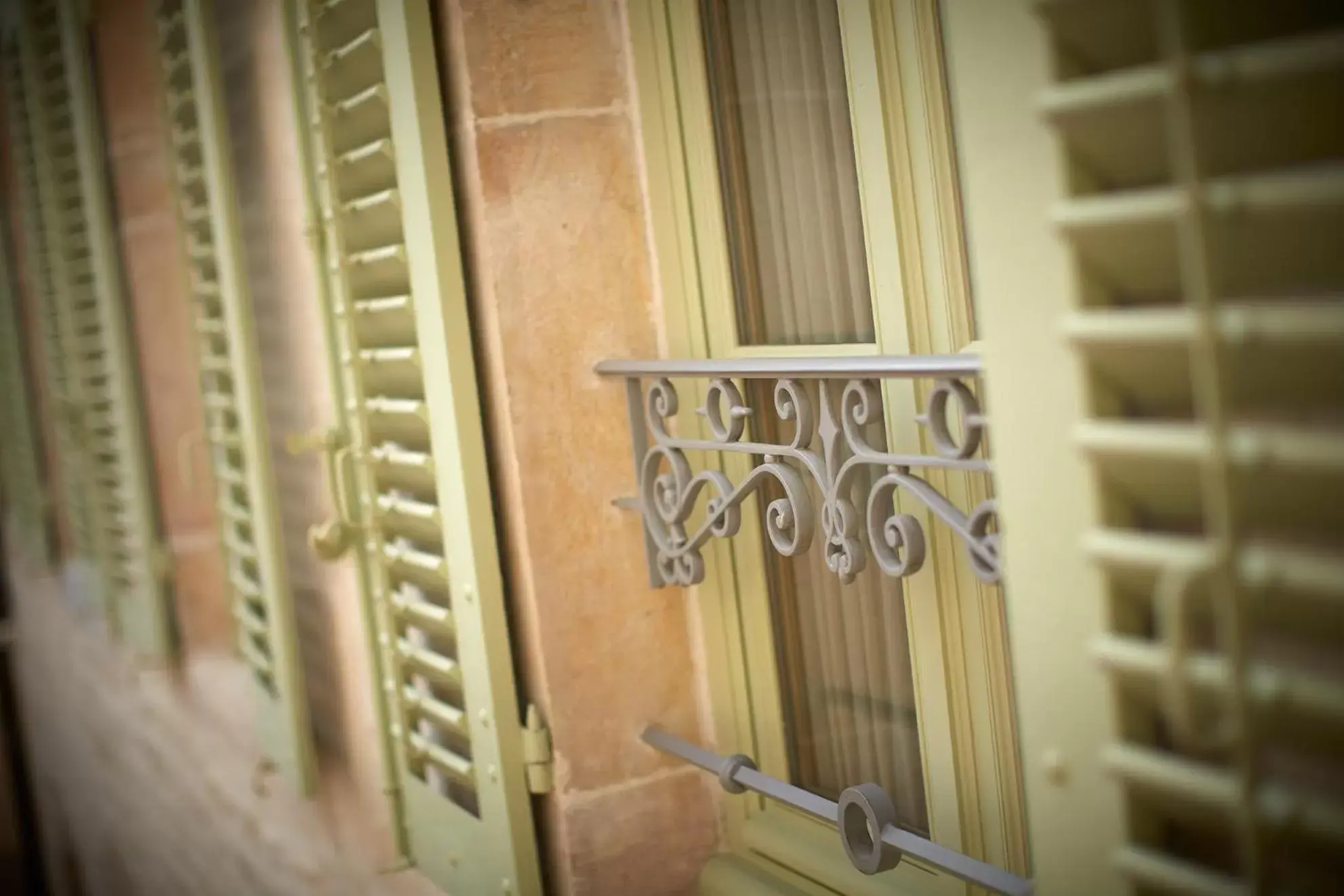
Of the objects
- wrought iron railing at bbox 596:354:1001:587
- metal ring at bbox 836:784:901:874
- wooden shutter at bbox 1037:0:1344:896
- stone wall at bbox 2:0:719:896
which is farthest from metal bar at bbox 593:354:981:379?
metal ring at bbox 836:784:901:874

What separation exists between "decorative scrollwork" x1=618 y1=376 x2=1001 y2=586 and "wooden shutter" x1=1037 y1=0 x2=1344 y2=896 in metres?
0.26

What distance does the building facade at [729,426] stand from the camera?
0.94 metres

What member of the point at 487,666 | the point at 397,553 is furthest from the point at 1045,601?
the point at 397,553

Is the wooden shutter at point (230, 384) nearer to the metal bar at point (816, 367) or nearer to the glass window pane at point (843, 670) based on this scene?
the metal bar at point (816, 367)

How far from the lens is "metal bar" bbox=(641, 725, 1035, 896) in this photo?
141cm

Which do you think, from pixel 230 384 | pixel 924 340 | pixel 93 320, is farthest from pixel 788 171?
pixel 93 320

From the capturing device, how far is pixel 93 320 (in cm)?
384

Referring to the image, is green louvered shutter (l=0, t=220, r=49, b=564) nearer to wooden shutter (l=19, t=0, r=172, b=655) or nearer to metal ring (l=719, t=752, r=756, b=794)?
wooden shutter (l=19, t=0, r=172, b=655)

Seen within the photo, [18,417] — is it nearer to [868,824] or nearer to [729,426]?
[729,426]

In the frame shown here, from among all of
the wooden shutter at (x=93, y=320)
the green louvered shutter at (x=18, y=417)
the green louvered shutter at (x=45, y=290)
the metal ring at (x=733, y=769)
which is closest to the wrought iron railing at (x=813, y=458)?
the metal ring at (x=733, y=769)

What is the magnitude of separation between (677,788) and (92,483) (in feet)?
8.65

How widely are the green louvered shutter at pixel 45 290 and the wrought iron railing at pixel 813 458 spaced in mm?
2783

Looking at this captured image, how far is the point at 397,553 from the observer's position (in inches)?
88.3

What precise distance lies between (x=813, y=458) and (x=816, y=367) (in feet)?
0.34
